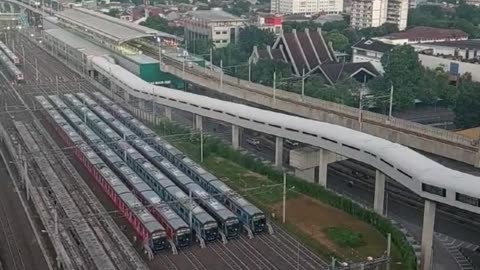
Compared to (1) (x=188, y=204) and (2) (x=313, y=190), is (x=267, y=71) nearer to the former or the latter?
(2) (x=313, y=190)

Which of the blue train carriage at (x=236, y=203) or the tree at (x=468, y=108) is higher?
the tree at (x=468, y=108)

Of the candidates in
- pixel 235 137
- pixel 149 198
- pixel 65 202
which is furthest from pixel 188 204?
pixel 235 137

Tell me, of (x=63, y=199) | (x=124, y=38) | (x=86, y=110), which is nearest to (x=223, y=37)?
(x=124, y=38)

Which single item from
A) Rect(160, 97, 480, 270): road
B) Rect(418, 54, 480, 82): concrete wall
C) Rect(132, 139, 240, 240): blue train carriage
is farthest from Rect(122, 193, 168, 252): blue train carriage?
Rect(418, 54, 480, 82): concrete wall

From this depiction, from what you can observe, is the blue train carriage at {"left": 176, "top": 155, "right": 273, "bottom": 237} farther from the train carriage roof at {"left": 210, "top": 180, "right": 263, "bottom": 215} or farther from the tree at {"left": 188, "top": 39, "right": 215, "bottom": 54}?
the tree at {"left": 188, "top": 39, "right": 215, "bottom": 54}

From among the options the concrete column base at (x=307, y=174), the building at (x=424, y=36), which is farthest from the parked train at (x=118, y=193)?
the building at (x=424, y=36)

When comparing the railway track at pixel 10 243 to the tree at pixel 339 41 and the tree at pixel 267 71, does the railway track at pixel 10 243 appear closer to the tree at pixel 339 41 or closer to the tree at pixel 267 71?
the tree at pixel 267 71

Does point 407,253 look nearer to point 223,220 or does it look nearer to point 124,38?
point 223,220
